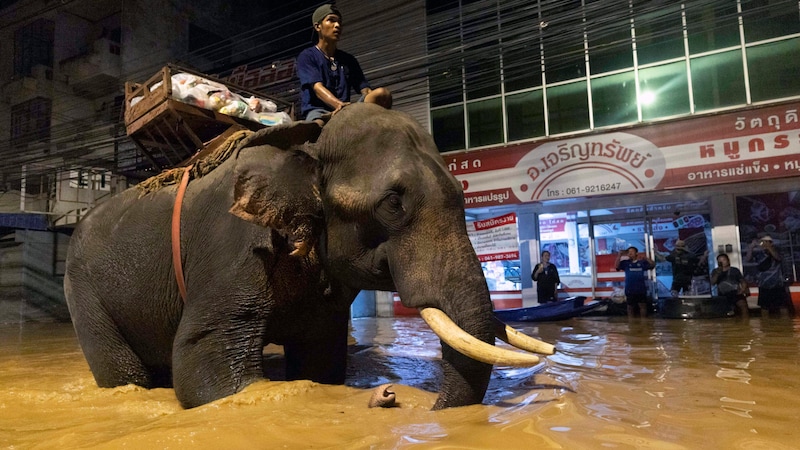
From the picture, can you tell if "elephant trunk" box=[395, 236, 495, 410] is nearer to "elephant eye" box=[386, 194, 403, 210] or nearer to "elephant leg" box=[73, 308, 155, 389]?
"elephant eye" box=[386, 194, 403, 210]

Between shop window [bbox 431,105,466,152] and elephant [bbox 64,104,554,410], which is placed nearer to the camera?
elephant [bbox 64,104,554,410]

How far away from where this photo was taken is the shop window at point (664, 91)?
11.6 m

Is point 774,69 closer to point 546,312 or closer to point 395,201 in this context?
point 546,312

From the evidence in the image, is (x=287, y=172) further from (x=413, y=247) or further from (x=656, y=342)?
(x=656, y=342)

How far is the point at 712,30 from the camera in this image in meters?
11.4

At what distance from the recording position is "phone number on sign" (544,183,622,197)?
11571 mm

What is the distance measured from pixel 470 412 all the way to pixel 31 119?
85.7 ft

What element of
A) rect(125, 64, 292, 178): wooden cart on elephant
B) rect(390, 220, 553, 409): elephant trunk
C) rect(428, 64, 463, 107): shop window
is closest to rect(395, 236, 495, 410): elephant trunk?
rect(390, 220, 553, 409): elephant trunk

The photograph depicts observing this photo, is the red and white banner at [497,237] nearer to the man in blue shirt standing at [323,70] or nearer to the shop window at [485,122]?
the shop window at [485,122]

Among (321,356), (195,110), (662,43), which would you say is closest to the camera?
(321,356)

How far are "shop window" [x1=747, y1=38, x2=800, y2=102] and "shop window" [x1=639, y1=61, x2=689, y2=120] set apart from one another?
129 centimetres

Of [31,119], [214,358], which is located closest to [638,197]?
[214,358]

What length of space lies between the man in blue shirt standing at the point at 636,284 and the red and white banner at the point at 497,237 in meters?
2.83

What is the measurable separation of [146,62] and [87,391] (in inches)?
819
